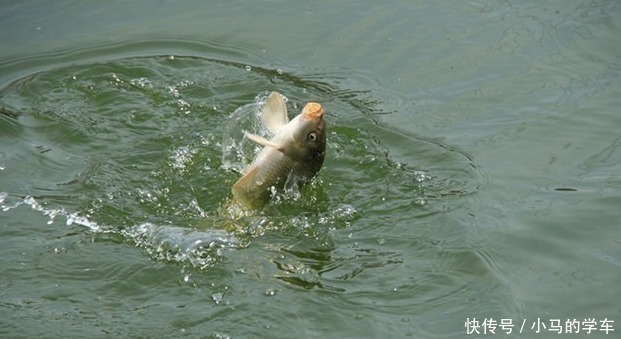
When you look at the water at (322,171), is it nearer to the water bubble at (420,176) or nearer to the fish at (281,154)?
the water bubble at (420,176)

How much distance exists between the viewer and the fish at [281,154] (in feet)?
16.4

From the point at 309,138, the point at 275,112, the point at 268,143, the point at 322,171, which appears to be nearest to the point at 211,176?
the point at 322,171

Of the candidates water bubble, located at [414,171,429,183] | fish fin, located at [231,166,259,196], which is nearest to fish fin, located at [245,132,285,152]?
fish fin, located at [231,166,259,196]

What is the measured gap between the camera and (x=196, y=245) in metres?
5.25

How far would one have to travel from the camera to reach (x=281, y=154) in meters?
5.14

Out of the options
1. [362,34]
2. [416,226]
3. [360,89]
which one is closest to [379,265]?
[416,226]

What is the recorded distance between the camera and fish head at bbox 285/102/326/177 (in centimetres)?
493

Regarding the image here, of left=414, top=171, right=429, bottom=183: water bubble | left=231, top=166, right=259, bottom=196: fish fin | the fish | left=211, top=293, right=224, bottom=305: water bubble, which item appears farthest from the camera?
left=414, top=171, right=429, bottom=183: water bubble

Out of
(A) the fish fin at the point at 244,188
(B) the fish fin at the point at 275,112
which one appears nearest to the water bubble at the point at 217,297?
(A) the fish fin at the point at 244,188

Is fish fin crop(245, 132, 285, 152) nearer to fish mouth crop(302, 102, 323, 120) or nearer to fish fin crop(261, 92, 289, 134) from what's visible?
fish fin crop(261, 92, 289, 134)

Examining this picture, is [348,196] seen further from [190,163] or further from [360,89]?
[360,89]

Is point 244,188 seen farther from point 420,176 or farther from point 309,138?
point 420,176

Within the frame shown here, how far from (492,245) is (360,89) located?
2.06m

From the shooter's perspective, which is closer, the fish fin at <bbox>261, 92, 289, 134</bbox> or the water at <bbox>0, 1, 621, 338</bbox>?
the water at <bbox>0, 1, 621, 338</bbox>
